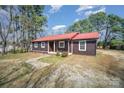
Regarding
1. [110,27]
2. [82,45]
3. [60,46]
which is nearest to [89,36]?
[82,45]

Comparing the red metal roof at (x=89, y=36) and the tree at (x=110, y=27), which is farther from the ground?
the tree at (x=110, y=27)

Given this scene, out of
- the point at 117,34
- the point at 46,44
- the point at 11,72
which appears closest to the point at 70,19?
the point at 11,72

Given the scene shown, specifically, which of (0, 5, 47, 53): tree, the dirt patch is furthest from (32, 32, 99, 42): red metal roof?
the dirt patch

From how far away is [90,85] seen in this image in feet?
16.3

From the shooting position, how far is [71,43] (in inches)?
432

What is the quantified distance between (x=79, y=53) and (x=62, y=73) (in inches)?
179

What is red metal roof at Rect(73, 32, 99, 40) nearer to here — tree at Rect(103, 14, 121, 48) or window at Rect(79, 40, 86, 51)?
window at Rect(79, 40, 86, 51)

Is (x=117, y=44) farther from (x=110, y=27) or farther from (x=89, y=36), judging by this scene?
(x=89, y=36)

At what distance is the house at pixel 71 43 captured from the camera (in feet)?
32.5

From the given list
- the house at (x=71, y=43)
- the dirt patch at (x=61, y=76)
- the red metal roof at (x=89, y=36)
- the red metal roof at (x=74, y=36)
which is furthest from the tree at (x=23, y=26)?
the dirt patch at (x=61, y=76)

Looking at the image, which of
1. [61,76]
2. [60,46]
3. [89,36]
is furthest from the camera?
[60,46]

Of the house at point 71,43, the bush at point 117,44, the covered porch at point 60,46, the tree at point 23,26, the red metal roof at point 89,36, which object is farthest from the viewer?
the bush at point 117,44

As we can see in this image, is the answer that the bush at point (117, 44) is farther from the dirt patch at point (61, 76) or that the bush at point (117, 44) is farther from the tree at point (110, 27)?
the dirt patch at point (61, 76)

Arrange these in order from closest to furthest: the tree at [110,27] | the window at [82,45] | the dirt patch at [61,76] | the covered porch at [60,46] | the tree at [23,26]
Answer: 1. the dirt patch at [61,76]
2. the window at [82,45]
3. the covered porch at [60,46]
4. the tree at [23,26]
5. the tree at [110,27]
